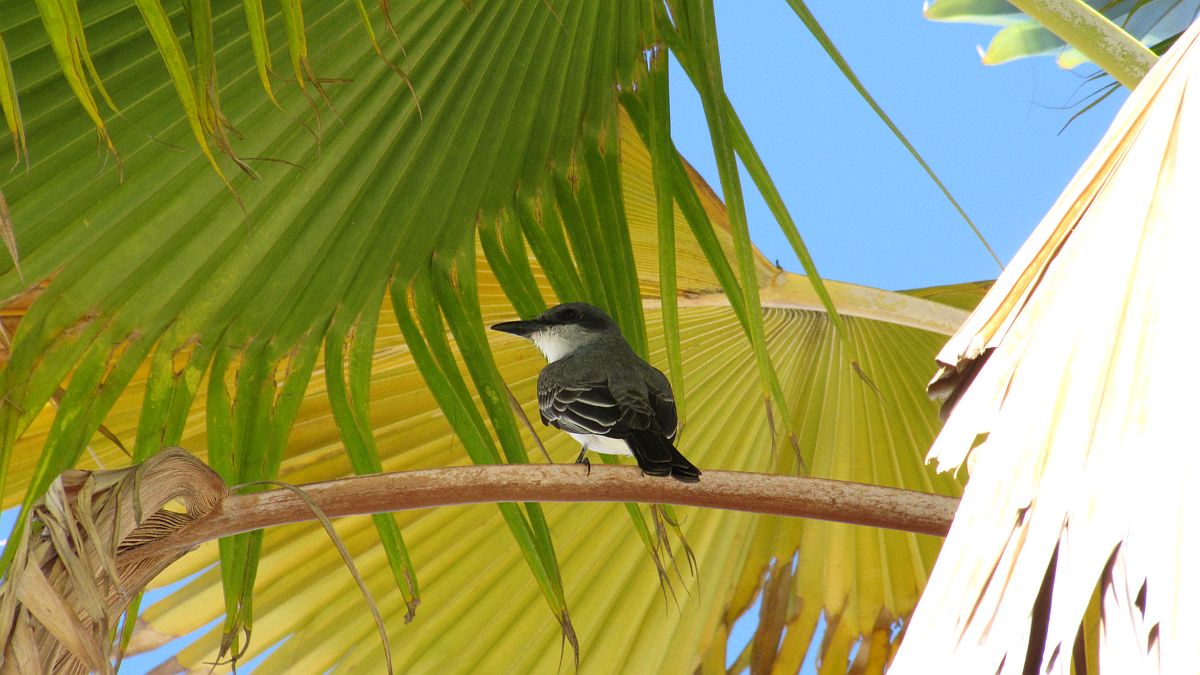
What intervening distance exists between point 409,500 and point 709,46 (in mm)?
849

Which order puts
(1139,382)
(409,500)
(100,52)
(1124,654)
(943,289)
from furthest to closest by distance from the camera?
(943,289) → (100,52) → (409,500) → (1139,382) → (1124,654)

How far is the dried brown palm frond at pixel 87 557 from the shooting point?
1.09 meters

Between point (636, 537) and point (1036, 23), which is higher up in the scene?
point (1036, 23)

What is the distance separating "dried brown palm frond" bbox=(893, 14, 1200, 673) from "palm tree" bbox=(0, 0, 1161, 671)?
573 millimetres

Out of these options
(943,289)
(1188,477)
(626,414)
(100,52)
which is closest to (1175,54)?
(1188,477)

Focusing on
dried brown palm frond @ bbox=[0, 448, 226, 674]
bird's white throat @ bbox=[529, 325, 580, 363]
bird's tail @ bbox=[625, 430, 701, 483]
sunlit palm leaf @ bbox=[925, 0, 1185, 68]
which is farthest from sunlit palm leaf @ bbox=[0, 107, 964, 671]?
sunlit palm leaf @ bbox=[925, 0, 1185, 68]

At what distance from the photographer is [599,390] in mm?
2250

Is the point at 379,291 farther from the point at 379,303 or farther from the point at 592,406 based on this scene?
the point at 592,406

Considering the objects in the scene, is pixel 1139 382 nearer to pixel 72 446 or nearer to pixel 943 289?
pixel 72 446

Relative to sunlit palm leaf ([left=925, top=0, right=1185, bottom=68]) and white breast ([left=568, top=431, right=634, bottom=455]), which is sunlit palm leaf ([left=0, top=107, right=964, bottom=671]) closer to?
white breast ([left=568, top=431, right=634, bottom=455])

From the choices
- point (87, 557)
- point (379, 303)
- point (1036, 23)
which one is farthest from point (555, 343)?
point (1036, 23)

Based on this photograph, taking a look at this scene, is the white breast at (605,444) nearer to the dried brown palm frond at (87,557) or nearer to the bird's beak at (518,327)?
the bird's beak at (518,327)

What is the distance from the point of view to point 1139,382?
87 centimetres

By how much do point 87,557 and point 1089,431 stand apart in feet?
3.29
